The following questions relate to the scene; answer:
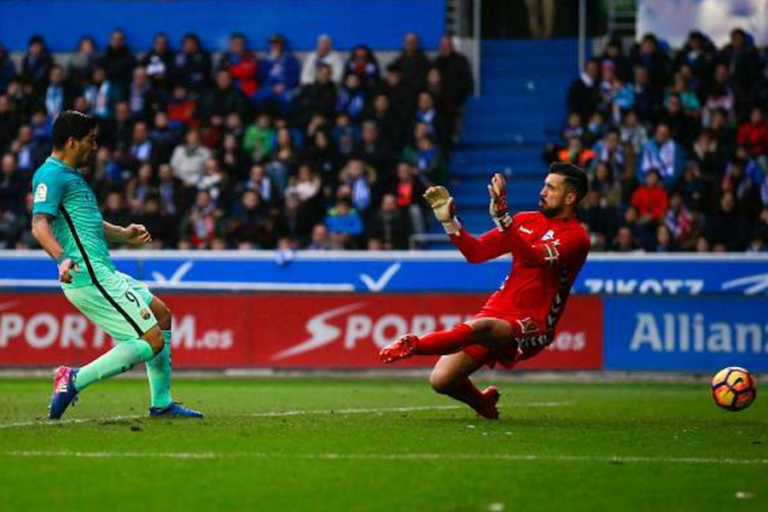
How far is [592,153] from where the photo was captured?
25188 mm

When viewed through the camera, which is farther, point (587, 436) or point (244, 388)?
point (244, 388)

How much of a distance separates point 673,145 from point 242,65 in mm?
7586

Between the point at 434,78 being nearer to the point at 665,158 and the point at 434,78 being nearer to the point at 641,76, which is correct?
the point at 641,76

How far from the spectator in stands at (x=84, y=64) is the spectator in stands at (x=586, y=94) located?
813 centimetres

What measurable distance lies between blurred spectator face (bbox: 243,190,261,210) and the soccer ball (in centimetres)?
1302

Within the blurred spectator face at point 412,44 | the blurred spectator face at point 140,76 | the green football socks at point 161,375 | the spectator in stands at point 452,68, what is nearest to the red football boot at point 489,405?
the green football socks at point 161,375

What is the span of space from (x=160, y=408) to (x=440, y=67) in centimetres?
1553

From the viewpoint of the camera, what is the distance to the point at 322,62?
28047 millimetres

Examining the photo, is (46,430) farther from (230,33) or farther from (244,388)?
(230,33)

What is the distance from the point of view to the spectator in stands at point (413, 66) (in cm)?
2717

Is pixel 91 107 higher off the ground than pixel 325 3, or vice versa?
pixel 325 3

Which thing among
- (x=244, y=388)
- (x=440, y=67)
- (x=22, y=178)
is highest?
(x=440, y=67)

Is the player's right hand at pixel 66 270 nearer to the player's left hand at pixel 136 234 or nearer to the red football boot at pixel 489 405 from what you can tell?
the player's left hand at pixel 136 234

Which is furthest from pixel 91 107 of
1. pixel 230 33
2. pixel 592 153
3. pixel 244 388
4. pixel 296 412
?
pixel 296 412
